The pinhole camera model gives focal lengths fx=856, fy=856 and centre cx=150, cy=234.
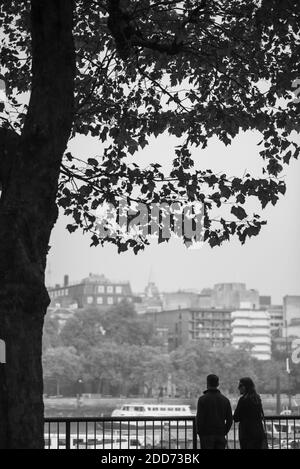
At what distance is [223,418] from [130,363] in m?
132

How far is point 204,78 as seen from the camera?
1127cm

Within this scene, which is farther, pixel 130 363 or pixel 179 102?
pixel 130 363

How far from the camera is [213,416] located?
27.5 ft

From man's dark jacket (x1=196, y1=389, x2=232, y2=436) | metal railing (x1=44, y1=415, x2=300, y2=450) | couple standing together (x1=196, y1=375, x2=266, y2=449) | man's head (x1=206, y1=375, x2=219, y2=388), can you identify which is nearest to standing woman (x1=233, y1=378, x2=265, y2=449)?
couple standing together (x1=196, y1=375, x2=266, y2=449)

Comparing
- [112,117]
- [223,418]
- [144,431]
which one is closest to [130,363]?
[144,431]

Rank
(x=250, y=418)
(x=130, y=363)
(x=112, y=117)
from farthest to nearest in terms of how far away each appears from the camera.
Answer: (x=130, y=363) → (x=112, y=117) → (x=250, y=418)

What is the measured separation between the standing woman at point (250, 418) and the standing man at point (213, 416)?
137 millimetres

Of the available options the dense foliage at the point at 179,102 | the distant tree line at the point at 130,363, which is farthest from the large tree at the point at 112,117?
the distant tree line at the point at 130,363

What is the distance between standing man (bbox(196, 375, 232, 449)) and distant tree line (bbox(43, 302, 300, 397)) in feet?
407

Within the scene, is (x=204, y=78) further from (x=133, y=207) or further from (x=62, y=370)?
(x=62, y=370)

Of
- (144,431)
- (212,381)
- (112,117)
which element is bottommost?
(144,431)

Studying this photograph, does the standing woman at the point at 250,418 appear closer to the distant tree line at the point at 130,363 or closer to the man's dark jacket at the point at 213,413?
the man's dark jacket at the point at 213,413

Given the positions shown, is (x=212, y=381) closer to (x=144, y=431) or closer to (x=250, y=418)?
(x=250, y=418)

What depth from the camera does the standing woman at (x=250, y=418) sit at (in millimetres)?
8305
